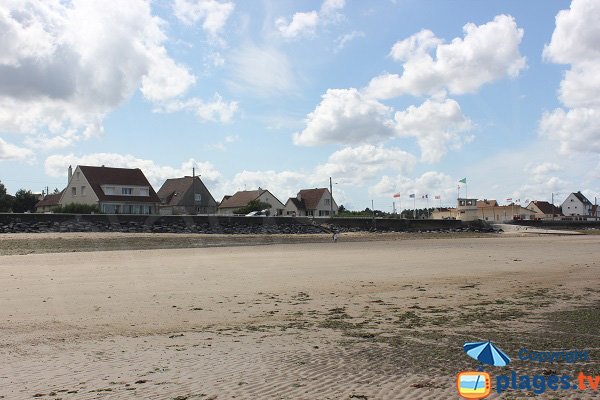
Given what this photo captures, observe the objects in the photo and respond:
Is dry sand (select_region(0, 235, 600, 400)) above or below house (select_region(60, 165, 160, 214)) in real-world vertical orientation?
below

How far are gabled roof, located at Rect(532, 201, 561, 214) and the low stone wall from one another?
7306cm

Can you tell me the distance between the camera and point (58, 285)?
52.2 ft

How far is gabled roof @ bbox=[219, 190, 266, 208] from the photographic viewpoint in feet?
328

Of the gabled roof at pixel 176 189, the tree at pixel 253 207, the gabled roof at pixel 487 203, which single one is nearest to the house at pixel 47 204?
the gabled roof at pixel 176 189

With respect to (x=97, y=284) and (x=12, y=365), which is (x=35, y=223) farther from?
(x=12, y=365)

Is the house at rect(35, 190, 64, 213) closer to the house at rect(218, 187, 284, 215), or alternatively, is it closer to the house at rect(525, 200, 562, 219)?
the house at rect(218, 187, 284, 215)

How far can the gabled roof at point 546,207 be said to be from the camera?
467 feet

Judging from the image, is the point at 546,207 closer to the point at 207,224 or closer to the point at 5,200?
the point at 207,224

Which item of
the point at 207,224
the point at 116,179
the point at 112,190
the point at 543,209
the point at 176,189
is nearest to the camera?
the point at 207,224

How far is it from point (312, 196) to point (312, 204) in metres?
2.03

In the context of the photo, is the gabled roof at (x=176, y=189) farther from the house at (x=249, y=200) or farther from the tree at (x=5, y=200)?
the tree at (x=5, y=200)

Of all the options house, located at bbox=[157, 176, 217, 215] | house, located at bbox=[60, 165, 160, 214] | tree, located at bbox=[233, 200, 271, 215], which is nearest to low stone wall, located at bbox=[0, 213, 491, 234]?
house, located at bbox=[60, 165, 160, 214]

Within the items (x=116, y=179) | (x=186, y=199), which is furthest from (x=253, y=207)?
(x=116, y=179)

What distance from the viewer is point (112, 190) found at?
7119 centimetres
